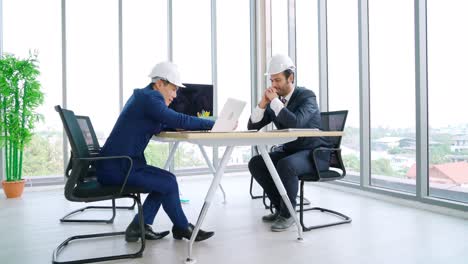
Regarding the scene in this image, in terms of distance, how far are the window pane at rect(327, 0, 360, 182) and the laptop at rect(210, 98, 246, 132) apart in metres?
2.34

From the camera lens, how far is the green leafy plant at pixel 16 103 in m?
3.83

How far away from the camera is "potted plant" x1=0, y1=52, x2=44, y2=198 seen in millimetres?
3840

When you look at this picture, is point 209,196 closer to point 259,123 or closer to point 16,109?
point 259,123

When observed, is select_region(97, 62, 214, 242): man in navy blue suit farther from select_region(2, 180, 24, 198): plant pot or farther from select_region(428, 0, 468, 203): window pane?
select_region(2, 180, 24, 198): plant pot

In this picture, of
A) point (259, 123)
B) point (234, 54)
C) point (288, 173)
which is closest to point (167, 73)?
point (259, 123)

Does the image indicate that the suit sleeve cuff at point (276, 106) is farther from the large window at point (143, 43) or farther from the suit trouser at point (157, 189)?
the large window at point (143, 43)

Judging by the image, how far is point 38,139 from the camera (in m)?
4.46

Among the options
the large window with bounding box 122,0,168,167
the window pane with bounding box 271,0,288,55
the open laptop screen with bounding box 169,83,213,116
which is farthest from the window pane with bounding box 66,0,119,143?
the window pane with bounding box 271,0,288,55

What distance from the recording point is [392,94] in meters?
3.66

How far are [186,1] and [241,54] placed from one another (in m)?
1.23

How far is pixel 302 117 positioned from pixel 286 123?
0.19 meters

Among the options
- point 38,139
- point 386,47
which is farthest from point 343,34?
point 38,139

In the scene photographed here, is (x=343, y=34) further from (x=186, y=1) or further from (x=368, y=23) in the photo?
(x=186, y=1)

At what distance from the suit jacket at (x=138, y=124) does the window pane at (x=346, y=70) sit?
8.23 feet
